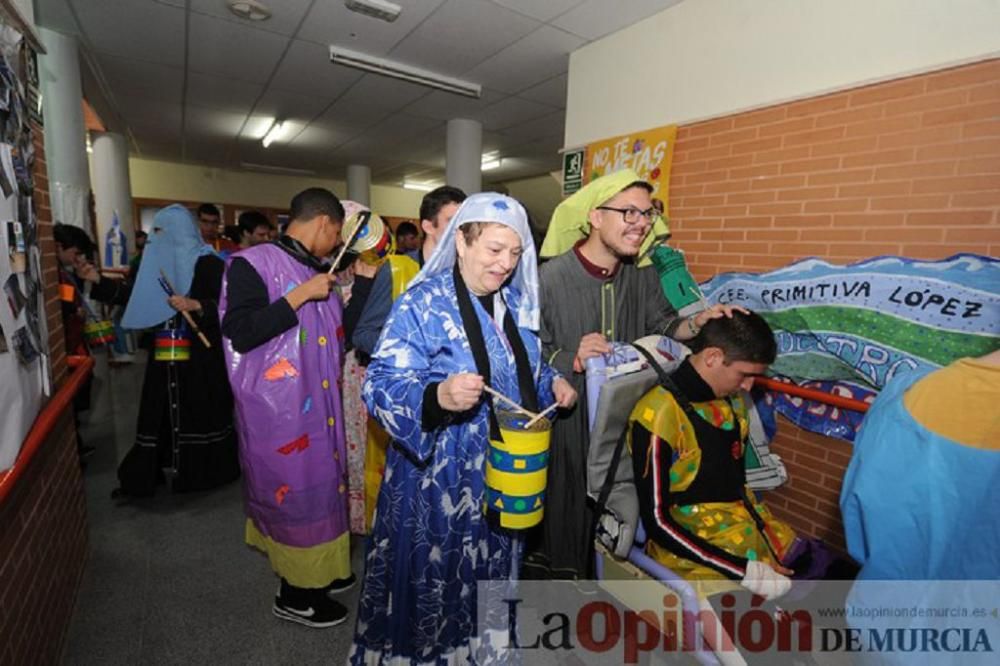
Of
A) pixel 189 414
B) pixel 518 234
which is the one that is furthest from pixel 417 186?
pixel 518 234

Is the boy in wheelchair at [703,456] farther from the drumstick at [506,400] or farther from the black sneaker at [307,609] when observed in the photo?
the black sneaker at [307,609]

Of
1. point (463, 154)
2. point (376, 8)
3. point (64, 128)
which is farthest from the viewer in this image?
point (463, 154)

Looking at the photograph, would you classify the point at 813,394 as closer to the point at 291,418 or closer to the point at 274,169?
the point at 291,418

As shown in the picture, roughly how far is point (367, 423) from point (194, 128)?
7.22 m

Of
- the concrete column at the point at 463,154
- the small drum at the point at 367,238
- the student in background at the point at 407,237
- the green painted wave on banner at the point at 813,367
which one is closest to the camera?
the small drum at the point at 367,238

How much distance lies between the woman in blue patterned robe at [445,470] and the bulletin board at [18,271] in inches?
40.5

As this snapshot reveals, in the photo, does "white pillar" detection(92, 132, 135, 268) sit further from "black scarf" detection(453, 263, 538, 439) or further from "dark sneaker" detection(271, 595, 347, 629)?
"black scarf" detection(453, 263, 538, 439)

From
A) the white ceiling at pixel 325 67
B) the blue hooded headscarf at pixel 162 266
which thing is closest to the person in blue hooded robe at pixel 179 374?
the blue hooded headscarf at pixel 162 266

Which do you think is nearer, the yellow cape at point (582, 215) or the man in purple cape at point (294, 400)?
the man in purple cape at point (294, 400)

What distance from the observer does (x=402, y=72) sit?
462 centimetres

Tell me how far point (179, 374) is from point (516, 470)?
2695 millimetres

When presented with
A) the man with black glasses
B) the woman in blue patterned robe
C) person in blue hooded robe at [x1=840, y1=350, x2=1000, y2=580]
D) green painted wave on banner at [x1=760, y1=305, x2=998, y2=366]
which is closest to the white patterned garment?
A: the woman in blue patterned robe

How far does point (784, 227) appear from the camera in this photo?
265 cm

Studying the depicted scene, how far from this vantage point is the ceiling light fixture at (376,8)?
3436 millimetres
